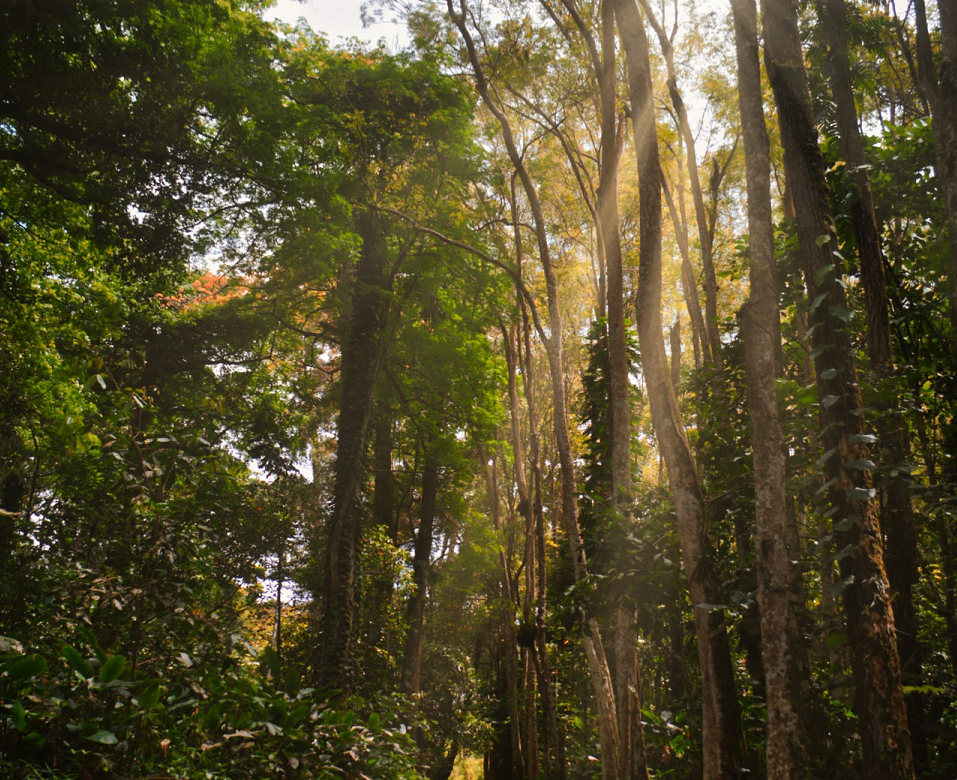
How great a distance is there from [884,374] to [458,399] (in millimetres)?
9743

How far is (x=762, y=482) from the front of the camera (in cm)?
423

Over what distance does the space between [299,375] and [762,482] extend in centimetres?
1371

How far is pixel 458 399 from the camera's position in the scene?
13852mm

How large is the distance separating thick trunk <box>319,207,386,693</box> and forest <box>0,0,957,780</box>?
0.20 feet

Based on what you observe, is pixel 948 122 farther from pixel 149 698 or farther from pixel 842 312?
pixel 149 698

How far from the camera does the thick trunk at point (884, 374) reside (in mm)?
4648

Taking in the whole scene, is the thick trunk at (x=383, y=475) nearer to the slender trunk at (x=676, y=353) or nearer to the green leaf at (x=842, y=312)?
the slender trunk at (x=676, y=353)

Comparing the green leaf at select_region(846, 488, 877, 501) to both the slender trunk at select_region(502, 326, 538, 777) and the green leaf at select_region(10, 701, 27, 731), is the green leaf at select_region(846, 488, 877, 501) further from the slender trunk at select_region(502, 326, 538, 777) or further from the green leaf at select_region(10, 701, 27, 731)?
the slender trunk at select_region(502, 326, 538, 777)

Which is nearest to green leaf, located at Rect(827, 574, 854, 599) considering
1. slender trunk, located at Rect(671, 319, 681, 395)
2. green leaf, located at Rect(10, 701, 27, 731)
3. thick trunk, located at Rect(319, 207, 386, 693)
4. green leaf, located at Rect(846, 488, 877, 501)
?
green leaf, located at Rect(846, 488, 877, 501)

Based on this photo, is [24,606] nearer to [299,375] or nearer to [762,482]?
[762,482]

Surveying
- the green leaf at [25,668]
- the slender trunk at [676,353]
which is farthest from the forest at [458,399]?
the slender trunk at [676,353]

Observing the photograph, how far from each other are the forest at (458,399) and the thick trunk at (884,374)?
3cm

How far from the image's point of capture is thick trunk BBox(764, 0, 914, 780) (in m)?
3.52

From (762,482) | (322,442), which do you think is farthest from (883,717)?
(322,442)
